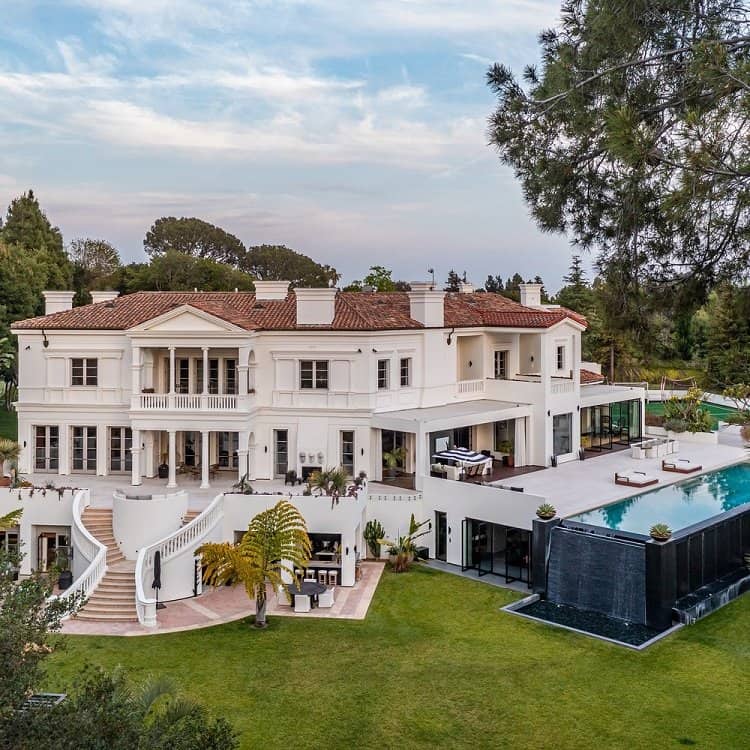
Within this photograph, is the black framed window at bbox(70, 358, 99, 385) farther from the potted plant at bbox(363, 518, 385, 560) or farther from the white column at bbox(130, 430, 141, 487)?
the potted plant at bbox(363, 518, 385, 560)

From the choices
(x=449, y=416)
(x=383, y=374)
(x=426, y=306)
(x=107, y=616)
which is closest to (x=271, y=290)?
(x=383, y=374)

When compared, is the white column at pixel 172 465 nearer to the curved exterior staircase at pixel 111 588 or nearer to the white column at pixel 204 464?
the white column at pixel 204 464

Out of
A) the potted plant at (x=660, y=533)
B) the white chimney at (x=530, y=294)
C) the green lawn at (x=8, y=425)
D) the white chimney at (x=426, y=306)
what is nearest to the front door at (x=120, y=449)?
the white chimney at (x=426, y=306)

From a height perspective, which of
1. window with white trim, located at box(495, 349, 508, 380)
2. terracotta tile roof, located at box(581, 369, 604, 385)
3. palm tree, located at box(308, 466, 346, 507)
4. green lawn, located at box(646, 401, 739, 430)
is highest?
window with white trim, located at box(495, 349, 508, 380)

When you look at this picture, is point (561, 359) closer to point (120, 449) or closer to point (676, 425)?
point (676, 425)

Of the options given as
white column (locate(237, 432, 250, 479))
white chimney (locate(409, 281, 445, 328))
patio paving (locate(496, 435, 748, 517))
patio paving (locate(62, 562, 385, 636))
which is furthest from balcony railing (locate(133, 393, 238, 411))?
patio paving (locate(496, 435, 748, 517))
